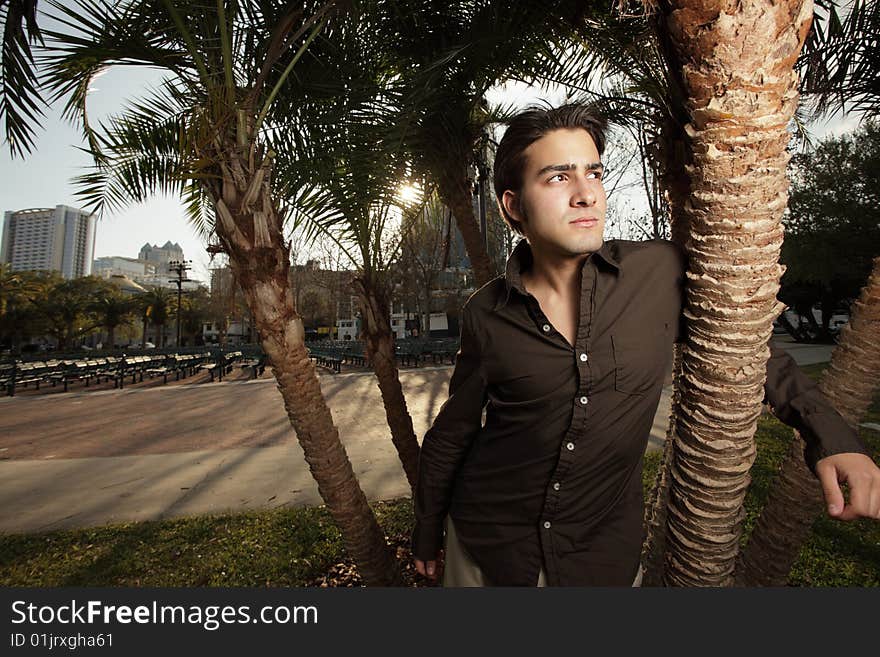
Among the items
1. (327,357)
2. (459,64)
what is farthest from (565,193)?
(327,357)

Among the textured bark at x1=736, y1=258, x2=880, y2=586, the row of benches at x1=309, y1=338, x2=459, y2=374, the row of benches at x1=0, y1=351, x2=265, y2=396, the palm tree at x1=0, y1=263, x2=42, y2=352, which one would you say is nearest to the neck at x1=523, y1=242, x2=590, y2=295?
the textured bark at x1=736, y1=258, x2=880, y2=586

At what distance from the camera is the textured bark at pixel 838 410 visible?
1901mm

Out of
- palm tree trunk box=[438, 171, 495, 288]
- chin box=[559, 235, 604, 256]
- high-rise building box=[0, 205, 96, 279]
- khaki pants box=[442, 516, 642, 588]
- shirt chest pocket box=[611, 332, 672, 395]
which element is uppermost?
high-rise building box=[0, 205, 96, 279]

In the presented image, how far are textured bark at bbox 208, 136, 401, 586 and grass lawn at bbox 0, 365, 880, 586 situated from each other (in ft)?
3.94

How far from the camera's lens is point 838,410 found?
78.2 inches

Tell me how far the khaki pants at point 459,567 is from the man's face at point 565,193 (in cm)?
102

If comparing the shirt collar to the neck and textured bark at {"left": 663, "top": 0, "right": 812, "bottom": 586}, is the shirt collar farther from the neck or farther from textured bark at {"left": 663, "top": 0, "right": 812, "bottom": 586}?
textured bark at {"left": 663, "top": 0, "right": 812, "bottom": 586}

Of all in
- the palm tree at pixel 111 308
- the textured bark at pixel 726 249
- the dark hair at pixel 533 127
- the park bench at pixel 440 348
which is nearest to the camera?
the textured bark at pixel 726 249

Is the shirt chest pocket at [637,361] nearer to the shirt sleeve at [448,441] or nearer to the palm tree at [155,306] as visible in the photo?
the shirt sleeve at [448,441]

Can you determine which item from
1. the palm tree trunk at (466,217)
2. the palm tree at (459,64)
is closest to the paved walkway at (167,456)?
the palm tree trunk at (466,217)

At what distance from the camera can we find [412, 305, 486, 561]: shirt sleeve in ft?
4.69

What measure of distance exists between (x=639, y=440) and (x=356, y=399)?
10684 mm

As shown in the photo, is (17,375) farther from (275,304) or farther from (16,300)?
(16,300)

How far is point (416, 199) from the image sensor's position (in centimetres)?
409
